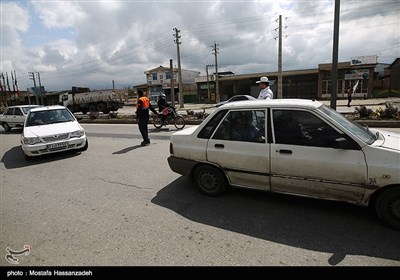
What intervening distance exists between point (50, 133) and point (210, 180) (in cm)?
524

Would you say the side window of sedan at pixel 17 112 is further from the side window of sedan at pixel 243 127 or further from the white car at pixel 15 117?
the side window of sedan at pixel 243 127

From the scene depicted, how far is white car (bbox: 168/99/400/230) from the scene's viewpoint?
111 inches

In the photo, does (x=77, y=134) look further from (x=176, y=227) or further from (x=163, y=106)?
(x=176, y=227)

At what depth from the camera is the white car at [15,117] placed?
13573 millimetres

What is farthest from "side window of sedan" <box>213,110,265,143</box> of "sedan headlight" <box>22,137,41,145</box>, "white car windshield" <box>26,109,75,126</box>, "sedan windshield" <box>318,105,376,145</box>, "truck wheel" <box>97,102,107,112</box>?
"truck wheel" <box>97,102,107,112</box>

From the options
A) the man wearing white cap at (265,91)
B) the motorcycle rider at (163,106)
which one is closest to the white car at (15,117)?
the motorcycle rider at (163,106)

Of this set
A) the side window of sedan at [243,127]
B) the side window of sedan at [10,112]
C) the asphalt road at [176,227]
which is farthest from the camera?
the side window of sedan at [10,112]

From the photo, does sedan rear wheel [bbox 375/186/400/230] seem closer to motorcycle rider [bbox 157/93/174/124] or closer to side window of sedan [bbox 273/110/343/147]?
side window of sedan [bbox 273/110/343/147]

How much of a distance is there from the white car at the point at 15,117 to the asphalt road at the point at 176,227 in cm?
1058

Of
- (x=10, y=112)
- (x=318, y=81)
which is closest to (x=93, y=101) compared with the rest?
(x=10, y=112)

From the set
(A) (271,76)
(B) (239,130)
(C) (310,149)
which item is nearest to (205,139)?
(B) (239,130)

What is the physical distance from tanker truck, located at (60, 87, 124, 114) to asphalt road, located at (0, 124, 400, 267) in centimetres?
2479

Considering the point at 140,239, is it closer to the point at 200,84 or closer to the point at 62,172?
the point at 62,172

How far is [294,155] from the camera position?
3193 millimetres
